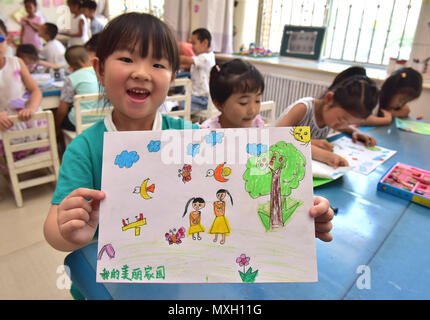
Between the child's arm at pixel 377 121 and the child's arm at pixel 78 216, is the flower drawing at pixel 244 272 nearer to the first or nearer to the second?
the child's arm at pixel 78 216

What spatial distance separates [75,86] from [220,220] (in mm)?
2043

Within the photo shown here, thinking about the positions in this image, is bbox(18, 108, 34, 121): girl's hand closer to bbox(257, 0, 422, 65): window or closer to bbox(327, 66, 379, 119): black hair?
bbox(327, 66, 379, 119): black hair

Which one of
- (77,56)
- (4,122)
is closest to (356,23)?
(77,56)

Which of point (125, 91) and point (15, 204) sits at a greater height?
point (125, 91)

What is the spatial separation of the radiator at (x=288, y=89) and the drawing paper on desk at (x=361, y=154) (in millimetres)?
1896

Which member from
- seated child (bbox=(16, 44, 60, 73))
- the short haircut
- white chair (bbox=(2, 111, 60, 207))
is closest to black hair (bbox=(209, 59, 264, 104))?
white chair (bbox=(2, 111, 60, 207))

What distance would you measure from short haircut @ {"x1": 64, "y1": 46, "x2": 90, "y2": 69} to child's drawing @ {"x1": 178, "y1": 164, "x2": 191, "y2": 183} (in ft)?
7.31

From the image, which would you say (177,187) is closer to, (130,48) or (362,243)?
(130,48)

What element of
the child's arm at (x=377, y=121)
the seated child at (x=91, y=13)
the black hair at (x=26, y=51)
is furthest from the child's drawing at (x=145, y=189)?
the seated child at (x=91, y=13)

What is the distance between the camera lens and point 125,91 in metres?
0.68

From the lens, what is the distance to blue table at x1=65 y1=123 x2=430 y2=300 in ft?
2.07
